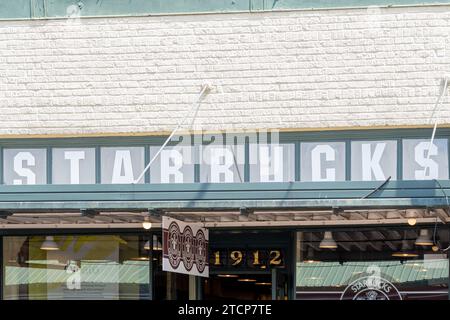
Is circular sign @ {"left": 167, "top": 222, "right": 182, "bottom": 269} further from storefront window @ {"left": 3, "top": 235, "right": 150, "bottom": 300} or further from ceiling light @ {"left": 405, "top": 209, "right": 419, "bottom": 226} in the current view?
ceiling light @ {"left": 405, "top": 209, "right": 419, "bottom": 226}

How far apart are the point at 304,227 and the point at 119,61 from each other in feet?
10.9

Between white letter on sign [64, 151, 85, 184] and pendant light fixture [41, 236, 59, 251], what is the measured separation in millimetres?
889

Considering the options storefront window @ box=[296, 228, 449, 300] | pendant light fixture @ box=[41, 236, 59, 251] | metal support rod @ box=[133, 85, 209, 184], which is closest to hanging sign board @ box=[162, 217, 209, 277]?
metal support rod @ box=[133, 85, 209, 184]

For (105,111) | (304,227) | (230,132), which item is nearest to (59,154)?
(105,111)

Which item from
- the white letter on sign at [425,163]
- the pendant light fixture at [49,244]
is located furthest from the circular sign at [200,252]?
the white letter on sign at [425,163]

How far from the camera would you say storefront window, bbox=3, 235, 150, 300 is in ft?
51.3

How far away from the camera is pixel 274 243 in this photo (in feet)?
51.0

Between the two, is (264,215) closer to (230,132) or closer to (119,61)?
(230,132)

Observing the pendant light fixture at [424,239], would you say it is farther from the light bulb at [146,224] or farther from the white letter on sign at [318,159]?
the light bulb at [146,224]

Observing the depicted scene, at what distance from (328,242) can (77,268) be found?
3.40m

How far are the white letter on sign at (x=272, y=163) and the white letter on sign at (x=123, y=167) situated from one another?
1.75 meters

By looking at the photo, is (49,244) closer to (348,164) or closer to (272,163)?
(272,163)

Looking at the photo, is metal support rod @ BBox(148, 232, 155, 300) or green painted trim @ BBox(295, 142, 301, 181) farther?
metal support rod @ BBox(148, 232, 155, 300)
